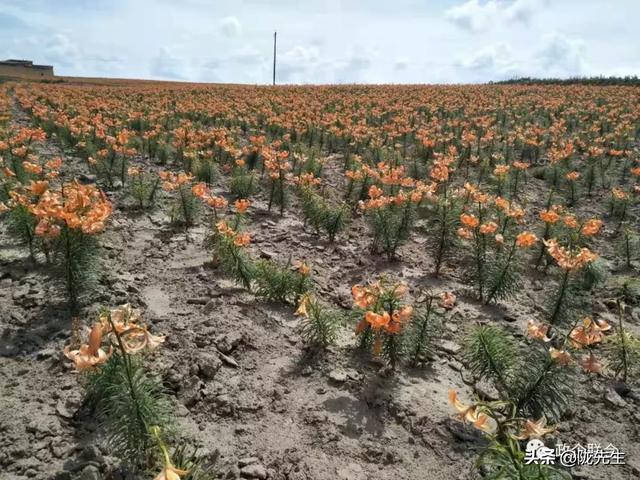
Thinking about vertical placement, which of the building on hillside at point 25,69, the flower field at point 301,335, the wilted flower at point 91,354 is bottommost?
the flower field at point 301,335

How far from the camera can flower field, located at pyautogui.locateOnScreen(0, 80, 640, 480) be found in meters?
3.13

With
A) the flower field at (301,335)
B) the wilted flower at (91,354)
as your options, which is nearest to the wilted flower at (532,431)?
the flower field at (301,335)

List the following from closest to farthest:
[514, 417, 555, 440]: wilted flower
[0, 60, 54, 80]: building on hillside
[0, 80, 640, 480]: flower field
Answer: [514, 417, 555, 440]: wilted flower
[0, 80, 640, 480]: flower field
[0, 60, 54, 80]: building on hillside

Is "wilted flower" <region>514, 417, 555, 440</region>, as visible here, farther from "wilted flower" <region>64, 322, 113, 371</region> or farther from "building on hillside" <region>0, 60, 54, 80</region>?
"building on hillside" <region>0, 60, 54, 80</region>

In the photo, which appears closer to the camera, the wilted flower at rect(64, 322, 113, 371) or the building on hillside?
the wilted flower at rect(64, 322, 113, 371)

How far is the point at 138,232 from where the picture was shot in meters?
7.00

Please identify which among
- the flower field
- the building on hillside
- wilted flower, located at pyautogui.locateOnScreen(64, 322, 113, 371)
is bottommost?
the flower field

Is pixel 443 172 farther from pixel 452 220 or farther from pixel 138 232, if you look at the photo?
pixel 138 232

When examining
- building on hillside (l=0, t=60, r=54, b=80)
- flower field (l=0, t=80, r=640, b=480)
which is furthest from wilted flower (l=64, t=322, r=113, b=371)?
building on hillside (l=0, t=60, r=54, b=80)

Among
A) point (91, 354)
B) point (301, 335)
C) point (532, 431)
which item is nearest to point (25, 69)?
point (301, 335)

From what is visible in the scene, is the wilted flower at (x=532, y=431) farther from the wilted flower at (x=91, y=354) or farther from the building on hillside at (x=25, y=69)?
the building on hillside at (x=25, y=69)

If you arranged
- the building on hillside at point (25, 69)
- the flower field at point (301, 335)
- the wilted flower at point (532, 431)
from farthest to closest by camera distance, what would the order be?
the building on hillside at point (25, 69) < the flower field at point (301, 335) < the wilted flower at point (532, 431)

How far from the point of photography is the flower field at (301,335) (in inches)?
123

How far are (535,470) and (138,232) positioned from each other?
592 cm
